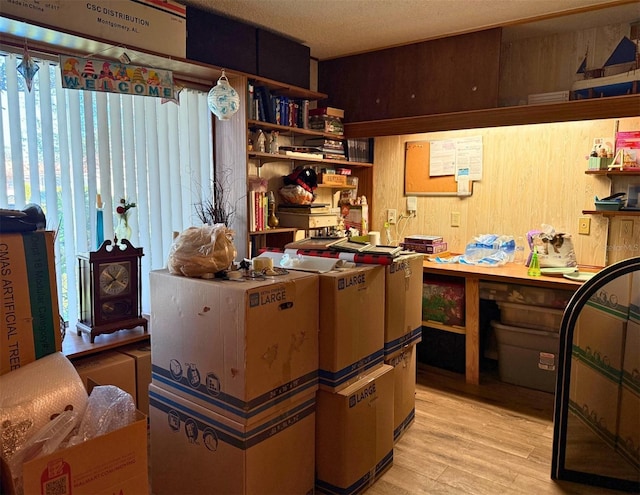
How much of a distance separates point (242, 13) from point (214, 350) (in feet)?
7.17

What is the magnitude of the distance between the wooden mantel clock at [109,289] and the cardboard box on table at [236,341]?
66cm

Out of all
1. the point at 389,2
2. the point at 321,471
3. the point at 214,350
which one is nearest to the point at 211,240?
the point at 214,350

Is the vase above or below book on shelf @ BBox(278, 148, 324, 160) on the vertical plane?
below

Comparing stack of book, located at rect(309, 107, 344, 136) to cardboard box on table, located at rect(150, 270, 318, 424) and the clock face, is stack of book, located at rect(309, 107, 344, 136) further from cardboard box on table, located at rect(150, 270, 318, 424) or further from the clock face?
cardboard box on table, located at rect(150, 270, 318, 424)

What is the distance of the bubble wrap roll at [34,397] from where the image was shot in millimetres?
1377

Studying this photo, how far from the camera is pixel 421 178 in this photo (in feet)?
12.6

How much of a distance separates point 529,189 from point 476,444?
6.16 feet

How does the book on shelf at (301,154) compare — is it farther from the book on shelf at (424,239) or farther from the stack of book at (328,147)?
the book on shelf at (424,239)

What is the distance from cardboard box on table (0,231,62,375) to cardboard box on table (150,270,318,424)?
37cm

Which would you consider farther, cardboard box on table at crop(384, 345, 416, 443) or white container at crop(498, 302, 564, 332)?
white container at crop(498, 302, 564, 332)

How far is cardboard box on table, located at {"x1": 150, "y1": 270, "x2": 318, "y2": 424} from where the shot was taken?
159 centimetres

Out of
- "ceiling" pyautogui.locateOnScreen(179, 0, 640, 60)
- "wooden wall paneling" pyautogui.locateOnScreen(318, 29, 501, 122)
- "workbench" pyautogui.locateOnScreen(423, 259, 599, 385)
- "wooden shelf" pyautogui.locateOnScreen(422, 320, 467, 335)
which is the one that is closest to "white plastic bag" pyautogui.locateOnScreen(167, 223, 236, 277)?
"ceiling" pyautogui.locateOnScreen(179, 0, 640, 60)

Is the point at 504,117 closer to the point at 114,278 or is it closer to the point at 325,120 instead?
the point at 325,120

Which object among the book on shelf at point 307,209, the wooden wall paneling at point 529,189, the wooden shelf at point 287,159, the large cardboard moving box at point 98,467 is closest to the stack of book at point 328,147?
the wooden shelf at point 287,159
